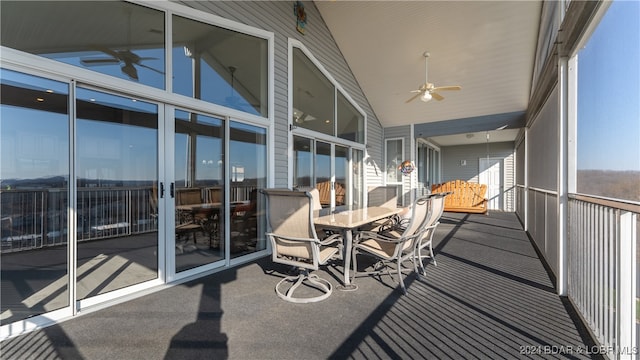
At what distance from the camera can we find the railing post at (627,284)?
5.53 feet

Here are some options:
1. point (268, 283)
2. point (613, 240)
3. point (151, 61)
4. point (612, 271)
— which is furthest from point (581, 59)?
point (151, 61)

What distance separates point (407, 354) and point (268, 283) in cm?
170

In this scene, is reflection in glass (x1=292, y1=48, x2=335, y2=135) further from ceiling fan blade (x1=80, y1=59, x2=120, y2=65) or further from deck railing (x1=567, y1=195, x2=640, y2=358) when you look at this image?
deck railing (x1=567, y1=195, x2=640, y2=358)

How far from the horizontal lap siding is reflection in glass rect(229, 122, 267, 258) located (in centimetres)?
30

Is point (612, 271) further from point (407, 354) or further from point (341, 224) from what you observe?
point (341, 224)

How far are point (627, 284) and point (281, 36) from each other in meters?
4.90

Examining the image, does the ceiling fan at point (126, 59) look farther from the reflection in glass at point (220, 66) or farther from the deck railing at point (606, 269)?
the deck railing at point (606, 269)

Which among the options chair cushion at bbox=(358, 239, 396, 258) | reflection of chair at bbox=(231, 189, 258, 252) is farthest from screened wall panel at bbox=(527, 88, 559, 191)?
reflection of chair at bbox=(231, 189, 258, 252)

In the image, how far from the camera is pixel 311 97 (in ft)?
18.1

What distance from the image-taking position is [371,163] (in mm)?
8211

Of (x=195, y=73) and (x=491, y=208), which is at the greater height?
(x=195, y=73)

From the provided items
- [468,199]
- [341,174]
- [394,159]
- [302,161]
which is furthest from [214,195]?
[468,199]

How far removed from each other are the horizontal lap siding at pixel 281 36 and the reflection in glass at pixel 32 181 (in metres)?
1.87

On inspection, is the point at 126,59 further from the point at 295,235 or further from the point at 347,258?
the point at 347,258
